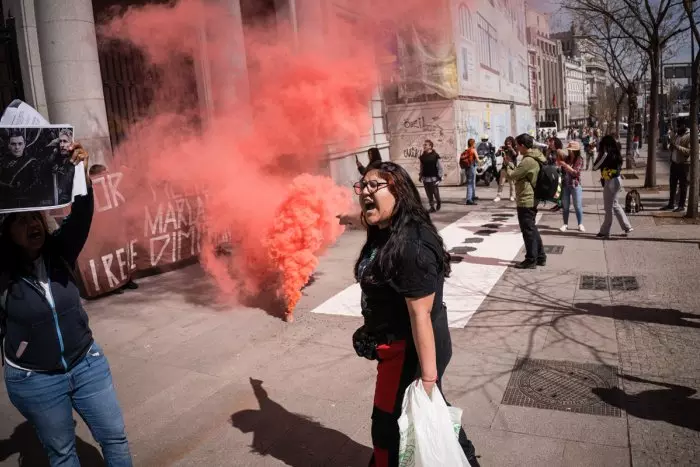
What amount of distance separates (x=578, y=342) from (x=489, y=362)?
0.96 m

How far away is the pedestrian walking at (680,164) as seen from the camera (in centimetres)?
1096

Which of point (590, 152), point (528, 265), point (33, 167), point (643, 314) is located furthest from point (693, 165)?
point (590, 152)

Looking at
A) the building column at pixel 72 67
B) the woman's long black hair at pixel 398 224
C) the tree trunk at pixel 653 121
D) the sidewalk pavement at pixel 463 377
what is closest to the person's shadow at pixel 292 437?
the sidewalk pavement at pixel 463 377

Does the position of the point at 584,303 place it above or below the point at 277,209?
below

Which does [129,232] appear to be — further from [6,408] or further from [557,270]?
[557,270]

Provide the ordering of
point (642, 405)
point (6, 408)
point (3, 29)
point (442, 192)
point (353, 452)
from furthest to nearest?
point (442, 192), point (3, 29), point (6, 408), point (642, 405), point (353, 452)

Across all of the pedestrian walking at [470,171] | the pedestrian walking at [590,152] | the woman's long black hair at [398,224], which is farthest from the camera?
the pedestrian walking at [590,152]

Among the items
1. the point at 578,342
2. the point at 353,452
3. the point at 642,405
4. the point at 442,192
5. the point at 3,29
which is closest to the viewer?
the point at 353,452

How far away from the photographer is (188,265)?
30.2 feet

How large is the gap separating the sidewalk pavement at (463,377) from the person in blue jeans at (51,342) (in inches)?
40.7

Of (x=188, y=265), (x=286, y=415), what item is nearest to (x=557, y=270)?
(x=286, y=415)

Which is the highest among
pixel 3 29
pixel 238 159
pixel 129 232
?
pixel 3 29

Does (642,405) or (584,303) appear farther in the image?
(584,303)

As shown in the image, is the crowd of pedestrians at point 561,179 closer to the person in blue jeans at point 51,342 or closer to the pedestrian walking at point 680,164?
the pedestrian walking at point 680,164
